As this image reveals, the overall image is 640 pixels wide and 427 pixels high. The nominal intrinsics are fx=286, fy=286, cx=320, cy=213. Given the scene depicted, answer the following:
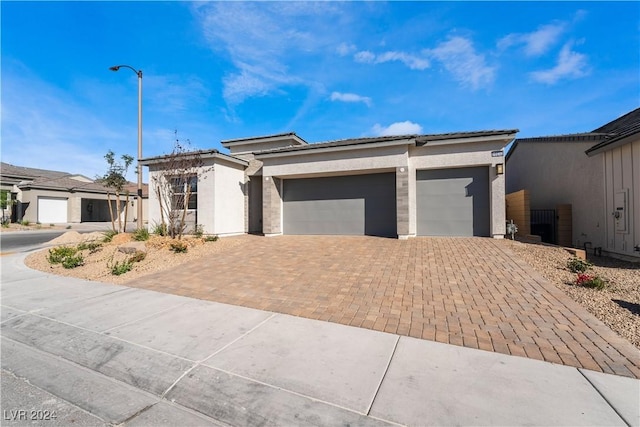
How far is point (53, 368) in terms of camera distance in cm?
353

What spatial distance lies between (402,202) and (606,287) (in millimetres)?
6509

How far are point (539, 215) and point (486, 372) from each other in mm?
13515

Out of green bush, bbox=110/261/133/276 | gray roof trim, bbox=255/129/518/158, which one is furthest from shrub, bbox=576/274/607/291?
green bush, bbox=110/261/133/276

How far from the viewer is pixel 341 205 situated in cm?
1343

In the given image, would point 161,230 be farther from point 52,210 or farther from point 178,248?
point 52,210

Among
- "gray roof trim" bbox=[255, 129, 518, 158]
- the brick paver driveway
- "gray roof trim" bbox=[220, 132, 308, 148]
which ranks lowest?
the brick paver driveway

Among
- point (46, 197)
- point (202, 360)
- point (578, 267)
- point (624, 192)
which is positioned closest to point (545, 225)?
point (624, 192)

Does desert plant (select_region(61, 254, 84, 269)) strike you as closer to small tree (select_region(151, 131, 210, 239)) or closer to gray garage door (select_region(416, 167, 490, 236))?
small tree (select_region(151, 131, 210, 239))

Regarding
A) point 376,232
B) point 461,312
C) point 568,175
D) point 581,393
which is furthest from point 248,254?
point 568,175

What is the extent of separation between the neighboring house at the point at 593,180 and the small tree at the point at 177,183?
47.5ft

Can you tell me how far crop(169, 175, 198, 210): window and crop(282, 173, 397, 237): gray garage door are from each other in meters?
4.38

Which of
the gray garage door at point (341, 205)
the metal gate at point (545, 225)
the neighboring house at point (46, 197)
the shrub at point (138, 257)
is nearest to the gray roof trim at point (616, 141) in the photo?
the metal gate at point (545, 225)

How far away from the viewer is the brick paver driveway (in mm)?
3699

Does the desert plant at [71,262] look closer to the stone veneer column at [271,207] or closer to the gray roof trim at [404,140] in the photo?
the stone veneer column at [271,207]
